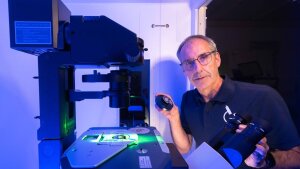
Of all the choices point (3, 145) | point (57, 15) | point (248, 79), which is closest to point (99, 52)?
point (57, 15)

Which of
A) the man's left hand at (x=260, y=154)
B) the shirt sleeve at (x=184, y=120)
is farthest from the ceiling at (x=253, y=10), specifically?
the man's left hand at (x=260, y=154)

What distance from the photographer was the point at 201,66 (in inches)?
43.8

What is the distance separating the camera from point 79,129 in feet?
4.75

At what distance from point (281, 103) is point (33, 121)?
156cm

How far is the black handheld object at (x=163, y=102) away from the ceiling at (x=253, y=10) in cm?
98

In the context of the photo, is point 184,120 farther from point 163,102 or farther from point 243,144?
point 243,144

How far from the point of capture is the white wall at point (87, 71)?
139 centimetres

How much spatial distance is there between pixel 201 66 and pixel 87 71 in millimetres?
785

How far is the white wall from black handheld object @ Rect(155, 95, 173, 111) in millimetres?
406

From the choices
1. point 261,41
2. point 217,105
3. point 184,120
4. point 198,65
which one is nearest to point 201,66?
point 198,65

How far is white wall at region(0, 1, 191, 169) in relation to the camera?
1.39m

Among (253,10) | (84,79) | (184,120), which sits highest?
(253,10)

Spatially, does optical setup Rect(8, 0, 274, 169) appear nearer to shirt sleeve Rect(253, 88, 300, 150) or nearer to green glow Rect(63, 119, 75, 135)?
green glow Rect(63, 119, 75, 135)

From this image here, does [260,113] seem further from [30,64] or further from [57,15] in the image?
[30,64]
